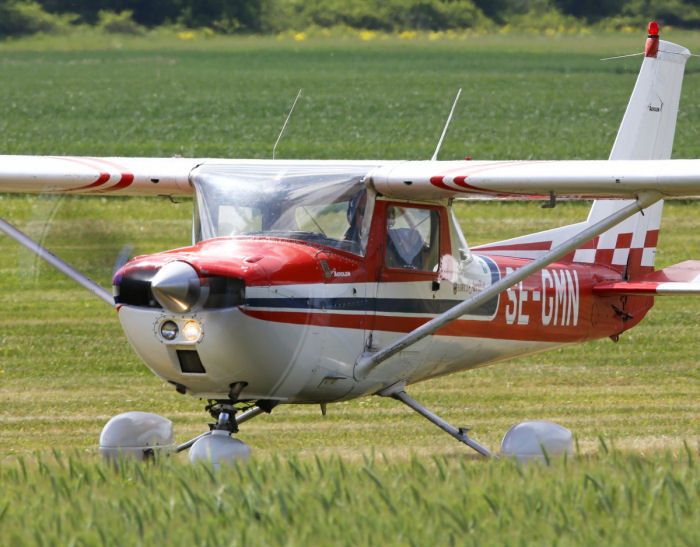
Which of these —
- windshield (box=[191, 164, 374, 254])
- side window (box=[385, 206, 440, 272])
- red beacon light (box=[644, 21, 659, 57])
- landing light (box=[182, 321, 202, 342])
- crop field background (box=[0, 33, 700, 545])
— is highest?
red beacon light (box=[644, 21, 659, 57])

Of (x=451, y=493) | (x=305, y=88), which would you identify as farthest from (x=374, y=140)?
(x=451, y=493)

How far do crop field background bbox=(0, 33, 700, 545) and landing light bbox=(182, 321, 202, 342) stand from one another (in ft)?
3.32

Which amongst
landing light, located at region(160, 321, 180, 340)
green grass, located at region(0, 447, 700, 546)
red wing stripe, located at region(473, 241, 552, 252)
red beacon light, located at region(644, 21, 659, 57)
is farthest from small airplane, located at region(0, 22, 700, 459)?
red beacon light, located at region(644, 21, 659, 57)

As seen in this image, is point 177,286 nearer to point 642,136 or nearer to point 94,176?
point 94,176

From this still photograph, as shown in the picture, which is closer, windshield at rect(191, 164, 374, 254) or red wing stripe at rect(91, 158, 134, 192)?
windshield at rect(191, 164, 374, 254)

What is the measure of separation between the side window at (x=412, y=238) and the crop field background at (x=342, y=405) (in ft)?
4.40

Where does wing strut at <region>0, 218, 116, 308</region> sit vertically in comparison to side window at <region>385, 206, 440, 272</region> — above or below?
below

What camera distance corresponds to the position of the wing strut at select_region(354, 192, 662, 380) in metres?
8.53

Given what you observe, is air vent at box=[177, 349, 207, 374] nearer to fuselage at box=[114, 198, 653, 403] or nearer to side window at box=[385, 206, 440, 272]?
fuselage at box=[114, 198, 653, 403]

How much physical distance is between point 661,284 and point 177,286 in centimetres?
459

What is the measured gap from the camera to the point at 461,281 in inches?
383

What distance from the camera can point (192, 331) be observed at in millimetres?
7953

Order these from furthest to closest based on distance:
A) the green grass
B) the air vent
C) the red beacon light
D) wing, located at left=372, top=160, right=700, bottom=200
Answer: the red beacon light
wing, located at left=372, top=160, right=700, bottom=200
the air vent
the green grass

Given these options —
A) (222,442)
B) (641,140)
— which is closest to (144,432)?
(222,442)
